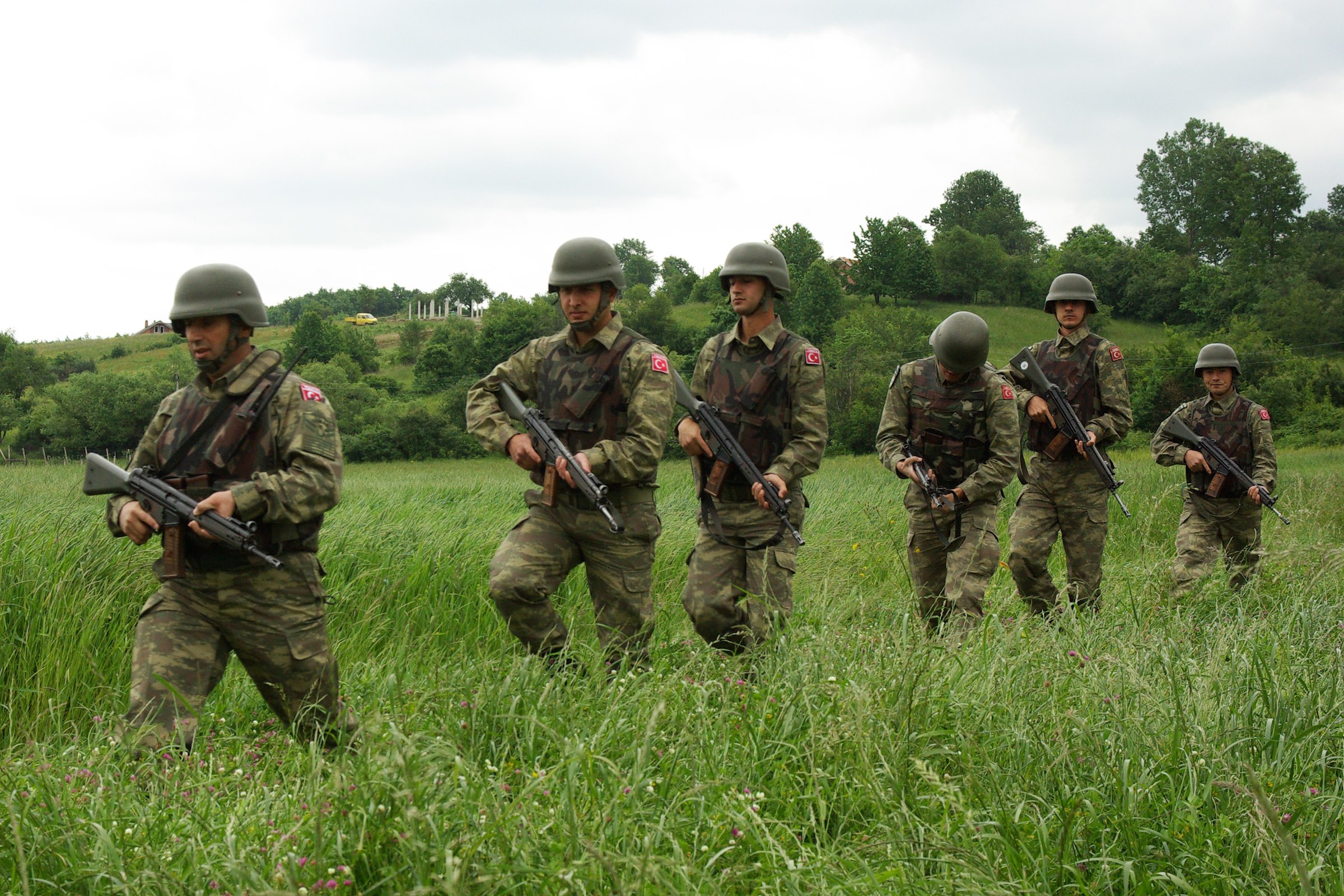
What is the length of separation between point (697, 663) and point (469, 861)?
7.15ft

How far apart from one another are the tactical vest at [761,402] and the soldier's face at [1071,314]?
277 centimetres

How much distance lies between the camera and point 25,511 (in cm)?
710

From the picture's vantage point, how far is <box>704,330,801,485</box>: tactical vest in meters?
5.73

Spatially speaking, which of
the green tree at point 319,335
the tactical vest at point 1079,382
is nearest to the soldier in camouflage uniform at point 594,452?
the tactical vest at point 1079,382

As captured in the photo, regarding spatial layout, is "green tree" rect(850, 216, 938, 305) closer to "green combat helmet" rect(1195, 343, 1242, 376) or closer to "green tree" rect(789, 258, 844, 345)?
"green tree" rect(789, 258, 844, 345)

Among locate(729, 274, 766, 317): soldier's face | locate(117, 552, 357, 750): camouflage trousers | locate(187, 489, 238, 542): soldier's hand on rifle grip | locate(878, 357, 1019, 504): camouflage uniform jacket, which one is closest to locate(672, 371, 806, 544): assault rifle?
locate(729, 274, 766, 317): soldier's face

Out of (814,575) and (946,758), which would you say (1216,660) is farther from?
(814,575)

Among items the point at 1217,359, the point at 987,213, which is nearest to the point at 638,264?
the point at 987,213

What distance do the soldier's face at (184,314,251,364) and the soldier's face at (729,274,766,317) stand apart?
8.36 ft

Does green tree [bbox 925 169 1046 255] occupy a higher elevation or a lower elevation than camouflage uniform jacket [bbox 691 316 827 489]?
higher

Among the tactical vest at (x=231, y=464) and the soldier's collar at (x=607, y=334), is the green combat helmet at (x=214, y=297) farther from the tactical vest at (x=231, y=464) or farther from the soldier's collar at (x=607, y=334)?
the soldier's collar at (x=607, y=334)

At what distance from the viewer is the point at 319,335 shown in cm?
7175

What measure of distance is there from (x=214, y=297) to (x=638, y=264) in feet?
405

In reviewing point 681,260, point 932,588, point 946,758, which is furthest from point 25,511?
point 681,260
